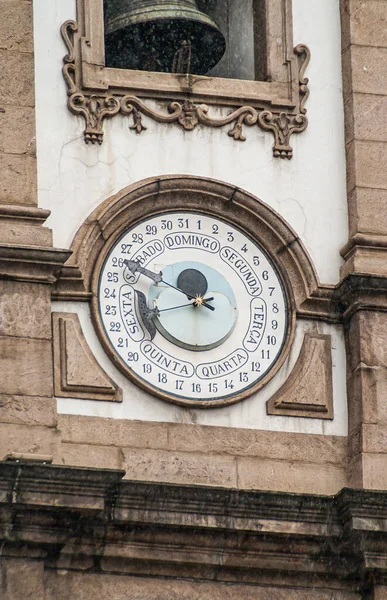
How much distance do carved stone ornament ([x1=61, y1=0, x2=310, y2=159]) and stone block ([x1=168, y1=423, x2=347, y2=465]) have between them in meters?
2.38

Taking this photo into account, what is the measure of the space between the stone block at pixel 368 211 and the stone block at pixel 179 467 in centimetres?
224

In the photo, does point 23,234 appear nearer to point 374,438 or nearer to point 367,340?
point 367,340

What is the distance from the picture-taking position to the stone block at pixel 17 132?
26047mm

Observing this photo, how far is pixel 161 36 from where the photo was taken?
1096 inches

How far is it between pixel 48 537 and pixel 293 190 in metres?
3.76

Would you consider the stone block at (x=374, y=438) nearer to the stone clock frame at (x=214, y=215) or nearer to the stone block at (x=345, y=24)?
the stone clock frame at (x=214, y=215)

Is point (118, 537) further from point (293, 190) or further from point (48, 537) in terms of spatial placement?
point (293, 190)

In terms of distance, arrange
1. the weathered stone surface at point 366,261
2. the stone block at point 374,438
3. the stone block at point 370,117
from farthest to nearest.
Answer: the stone block at point 370,117 < the weathered stone surface at point 366,261 < the stone block at point 374,438

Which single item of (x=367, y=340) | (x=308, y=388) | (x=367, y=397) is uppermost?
(x=367, y=340)

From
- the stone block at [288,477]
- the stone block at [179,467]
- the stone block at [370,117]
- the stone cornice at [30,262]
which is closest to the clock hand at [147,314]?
the stone cornice at [30,262]

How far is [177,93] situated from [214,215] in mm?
1037

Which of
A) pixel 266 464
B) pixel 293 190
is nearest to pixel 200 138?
pixel 293 190

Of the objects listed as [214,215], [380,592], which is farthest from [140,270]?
[380,592]

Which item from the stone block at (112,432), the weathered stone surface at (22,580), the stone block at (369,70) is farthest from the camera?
the stone block at (369,70)
